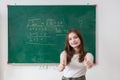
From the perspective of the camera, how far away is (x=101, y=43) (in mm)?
2963

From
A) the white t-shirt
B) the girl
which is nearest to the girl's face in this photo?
the girl

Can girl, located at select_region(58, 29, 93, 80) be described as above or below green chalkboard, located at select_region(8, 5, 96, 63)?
below

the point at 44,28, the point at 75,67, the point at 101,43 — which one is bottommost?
the point at 75,67

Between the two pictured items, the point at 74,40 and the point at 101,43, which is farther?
the point at 101,43

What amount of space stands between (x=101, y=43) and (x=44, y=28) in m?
0.92

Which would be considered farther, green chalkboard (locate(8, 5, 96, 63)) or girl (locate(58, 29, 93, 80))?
green chalkboard (locate(8, 5, 96, 63))

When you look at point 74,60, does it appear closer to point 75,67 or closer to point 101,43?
point 75,67

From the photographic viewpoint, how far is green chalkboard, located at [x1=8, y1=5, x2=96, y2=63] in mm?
2949

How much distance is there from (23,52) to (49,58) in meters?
0.42

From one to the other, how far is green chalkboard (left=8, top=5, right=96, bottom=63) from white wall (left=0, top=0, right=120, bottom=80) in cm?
8

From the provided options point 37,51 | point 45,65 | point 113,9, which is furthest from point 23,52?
point 113,9

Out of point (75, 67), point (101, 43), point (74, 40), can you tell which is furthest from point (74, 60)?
point (101, 43)

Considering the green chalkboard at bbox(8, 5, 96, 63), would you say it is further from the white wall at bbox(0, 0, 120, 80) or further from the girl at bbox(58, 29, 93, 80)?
the girl at bbox(58, 29, 93, 80)

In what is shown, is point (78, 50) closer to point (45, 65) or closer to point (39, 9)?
point (45, 65)
